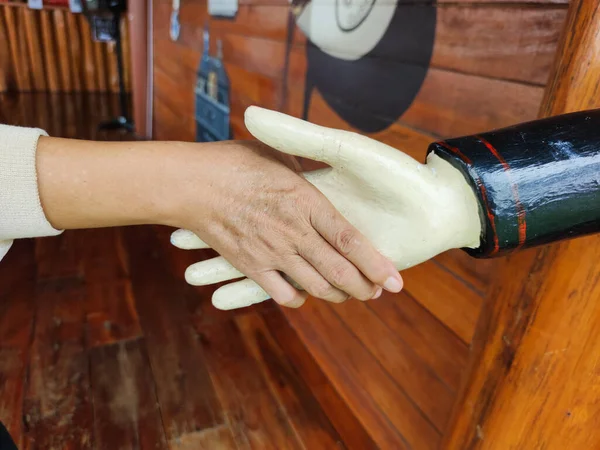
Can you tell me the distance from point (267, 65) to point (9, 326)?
50.8 inches

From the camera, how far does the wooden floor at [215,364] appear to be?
115 centimetres

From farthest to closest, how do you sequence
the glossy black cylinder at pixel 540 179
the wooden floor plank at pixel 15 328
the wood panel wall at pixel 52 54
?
Result: the wood panel wall at pixel 52 54, the wooden floor plank at pixel 15 328, the glossy black cylinder at pixel 540 179

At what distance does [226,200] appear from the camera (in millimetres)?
610

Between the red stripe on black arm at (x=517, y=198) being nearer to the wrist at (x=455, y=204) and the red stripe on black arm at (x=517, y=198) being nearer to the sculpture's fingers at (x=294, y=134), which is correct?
the wrist at (x=455, y=204)

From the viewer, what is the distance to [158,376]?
1.52m

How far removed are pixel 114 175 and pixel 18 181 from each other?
11cm

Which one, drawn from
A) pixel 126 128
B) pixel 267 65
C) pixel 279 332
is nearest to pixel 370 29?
pixel 267 65

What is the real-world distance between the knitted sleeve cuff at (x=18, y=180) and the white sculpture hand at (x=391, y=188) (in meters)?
0.29

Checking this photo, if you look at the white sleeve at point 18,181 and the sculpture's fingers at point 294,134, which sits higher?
the sculpture's fingers at point 294,134

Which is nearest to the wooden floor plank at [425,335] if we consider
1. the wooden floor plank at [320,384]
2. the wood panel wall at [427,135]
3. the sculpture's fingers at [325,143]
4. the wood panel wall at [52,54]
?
the wood panel wall at [427,135]

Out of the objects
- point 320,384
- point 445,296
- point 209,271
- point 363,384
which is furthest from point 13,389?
point 445,296

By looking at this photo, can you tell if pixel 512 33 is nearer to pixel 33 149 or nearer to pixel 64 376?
pixel 33 149

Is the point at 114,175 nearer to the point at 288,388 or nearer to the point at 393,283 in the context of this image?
the point at 393,283

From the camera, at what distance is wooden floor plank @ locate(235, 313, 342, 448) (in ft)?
4.55
